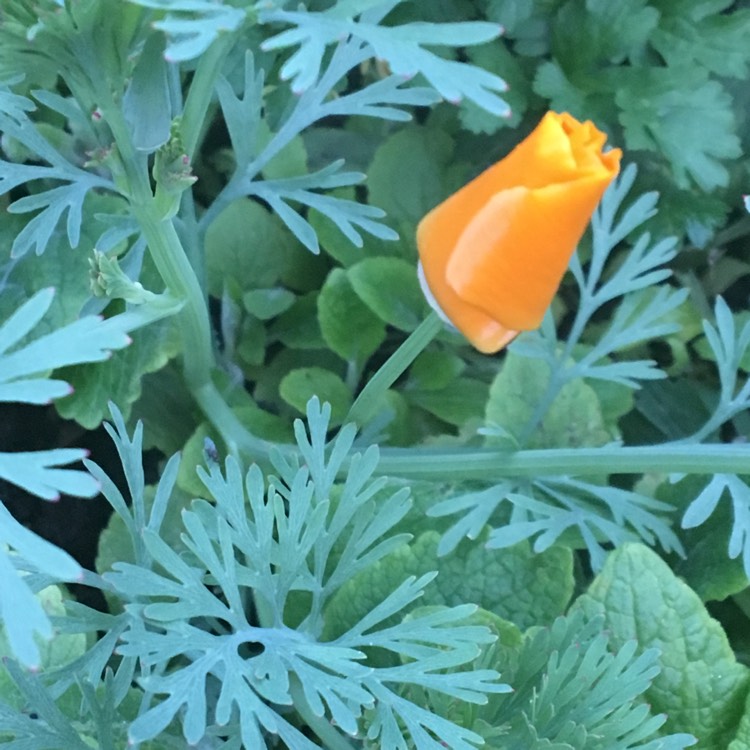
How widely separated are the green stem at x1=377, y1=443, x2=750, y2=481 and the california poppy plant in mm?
161

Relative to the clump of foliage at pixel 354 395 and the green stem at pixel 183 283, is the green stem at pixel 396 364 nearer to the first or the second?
the clump of foliage at pixel 354 395

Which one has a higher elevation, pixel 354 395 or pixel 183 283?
pixel 183 283

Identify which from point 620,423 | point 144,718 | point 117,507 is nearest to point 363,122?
point 620,423

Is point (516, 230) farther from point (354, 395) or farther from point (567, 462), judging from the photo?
point (354, 395)

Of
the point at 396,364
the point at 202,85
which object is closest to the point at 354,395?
the point at 396,364

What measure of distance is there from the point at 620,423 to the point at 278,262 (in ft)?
1.34

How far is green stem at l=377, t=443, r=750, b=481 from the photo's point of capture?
0.57 m

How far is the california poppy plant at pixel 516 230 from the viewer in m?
0.37

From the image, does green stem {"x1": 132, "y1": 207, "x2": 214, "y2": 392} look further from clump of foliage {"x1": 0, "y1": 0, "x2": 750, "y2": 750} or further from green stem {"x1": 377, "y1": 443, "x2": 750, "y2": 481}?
green stem {"x1": 377, "y1": 443, "x2": 750, "y2": 481}

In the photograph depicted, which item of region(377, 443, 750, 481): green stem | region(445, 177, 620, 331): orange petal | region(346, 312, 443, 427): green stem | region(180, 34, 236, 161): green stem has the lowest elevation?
region(377, 443, 750, 481): green stem

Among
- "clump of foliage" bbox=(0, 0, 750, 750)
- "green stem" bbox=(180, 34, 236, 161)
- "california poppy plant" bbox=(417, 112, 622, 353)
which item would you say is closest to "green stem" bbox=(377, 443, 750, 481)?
"clump of foliage" bbox=(0, 0, 750, 750)

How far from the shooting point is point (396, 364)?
55 cm

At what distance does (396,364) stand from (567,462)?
0.50ft

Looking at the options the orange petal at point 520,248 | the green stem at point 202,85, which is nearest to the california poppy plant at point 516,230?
the orange petal at point 520,248
